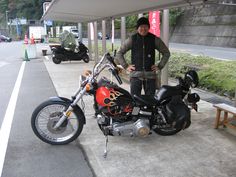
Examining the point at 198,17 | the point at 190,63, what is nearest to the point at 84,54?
the point at 190,63

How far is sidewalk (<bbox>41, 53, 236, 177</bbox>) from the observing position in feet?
12.8

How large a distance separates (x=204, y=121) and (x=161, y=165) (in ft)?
6.74

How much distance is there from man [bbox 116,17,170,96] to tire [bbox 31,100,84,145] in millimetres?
1154

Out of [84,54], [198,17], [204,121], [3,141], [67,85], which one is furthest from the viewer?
[198,17]

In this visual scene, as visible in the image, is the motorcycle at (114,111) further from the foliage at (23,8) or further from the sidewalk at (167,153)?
the foliage at (23,8)

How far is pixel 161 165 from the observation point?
4.08 metres

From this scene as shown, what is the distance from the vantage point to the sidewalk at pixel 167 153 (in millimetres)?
3916

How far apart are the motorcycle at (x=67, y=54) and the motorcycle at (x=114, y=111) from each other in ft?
38.4

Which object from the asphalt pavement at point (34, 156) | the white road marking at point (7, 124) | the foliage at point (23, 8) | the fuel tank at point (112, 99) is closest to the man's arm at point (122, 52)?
the fuel tank at point (112, 99)

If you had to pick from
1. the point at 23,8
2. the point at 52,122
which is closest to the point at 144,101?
the point at 52,122

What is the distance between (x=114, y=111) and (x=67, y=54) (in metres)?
12.3

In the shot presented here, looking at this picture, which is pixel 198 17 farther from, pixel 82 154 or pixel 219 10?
pixel 82 154

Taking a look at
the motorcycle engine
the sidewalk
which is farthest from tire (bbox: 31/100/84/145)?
the motorcycle engine

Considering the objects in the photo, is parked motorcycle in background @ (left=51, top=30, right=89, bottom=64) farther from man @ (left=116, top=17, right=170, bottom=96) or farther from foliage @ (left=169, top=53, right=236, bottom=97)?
man @ (left=116, top=17, right=170, bottom=96)
